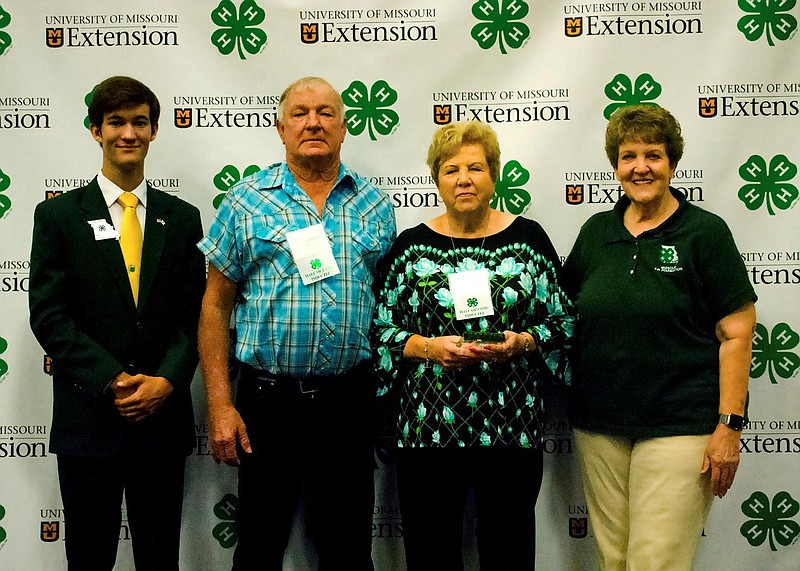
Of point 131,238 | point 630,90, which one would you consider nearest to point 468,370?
point 131,238

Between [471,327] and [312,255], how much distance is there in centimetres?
53

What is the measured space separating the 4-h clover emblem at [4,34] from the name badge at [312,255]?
1482mm

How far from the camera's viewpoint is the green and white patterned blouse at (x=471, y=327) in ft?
6.73

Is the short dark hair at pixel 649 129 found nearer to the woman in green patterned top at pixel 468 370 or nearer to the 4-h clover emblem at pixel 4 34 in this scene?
the woman in green patterned top at pixel 468 370

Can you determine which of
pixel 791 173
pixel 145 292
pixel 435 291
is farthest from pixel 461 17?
pixel 145 292

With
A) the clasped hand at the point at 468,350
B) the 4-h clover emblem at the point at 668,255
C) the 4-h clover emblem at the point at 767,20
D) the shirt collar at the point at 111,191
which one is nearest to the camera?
the clasped hand at the point at 468,350

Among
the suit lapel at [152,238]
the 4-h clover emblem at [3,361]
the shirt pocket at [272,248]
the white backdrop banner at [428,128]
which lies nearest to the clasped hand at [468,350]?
the shirt pocket at [272,248]

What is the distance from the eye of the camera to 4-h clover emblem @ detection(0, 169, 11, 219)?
2680 mm

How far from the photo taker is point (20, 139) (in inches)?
106

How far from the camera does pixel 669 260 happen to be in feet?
6.81

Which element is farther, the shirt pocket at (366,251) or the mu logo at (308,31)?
the mu logo at (308,31)

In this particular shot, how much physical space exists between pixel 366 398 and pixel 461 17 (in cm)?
148

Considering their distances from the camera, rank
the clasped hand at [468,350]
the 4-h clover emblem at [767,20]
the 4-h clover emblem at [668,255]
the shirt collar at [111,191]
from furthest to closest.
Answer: the 4-h clover emblem at [767,20] < the shirt collar at [111,191] < the 4-h clover emblem at [668,255] < the clasped hand at [468,350]

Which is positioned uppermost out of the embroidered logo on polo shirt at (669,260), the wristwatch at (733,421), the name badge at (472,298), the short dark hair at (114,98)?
the short dark hair at (114,98)
